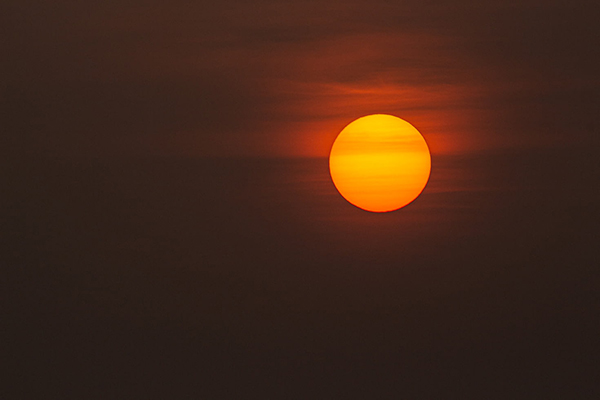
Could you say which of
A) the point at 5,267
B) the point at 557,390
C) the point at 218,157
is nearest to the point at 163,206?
the point at 218,157

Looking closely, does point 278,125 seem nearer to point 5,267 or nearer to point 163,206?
point 163,206

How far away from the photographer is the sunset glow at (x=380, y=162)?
1.36 m

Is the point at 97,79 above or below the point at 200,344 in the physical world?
above

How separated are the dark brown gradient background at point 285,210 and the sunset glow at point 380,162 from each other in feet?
0.15

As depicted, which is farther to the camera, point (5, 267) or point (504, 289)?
point (5, 267)

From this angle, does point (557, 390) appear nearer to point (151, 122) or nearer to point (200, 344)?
point (200, 344)

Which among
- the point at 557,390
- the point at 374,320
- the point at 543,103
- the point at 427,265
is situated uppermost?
the point at 543,103

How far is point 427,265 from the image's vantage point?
1457 mm

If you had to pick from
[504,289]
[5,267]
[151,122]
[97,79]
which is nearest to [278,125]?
[151,122]

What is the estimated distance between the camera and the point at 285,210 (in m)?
1.48

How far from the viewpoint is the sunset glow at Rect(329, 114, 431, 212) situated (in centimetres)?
136

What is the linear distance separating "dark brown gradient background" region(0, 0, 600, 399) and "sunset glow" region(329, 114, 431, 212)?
5 cm

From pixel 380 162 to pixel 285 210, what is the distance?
1.02ft

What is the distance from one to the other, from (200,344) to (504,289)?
0.89m
